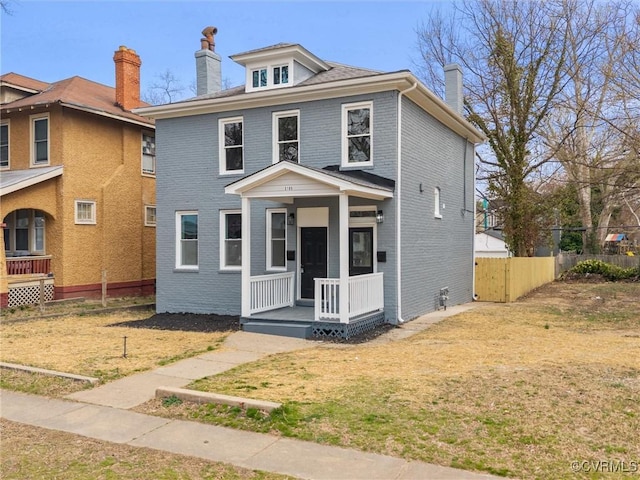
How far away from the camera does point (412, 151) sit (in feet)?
44.9

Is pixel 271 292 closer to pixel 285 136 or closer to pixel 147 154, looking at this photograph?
pixel 285 136

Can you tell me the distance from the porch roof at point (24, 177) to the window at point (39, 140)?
0.44 m

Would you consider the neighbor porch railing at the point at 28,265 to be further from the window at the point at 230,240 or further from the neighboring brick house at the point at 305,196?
the window at the point at 230,240

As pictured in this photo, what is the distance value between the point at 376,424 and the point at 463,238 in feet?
45.0

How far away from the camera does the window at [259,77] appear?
14625 mm

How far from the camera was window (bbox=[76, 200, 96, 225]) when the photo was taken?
18275mm

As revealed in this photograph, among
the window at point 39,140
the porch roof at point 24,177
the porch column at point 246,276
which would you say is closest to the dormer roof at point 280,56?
the porch column at point 246,276

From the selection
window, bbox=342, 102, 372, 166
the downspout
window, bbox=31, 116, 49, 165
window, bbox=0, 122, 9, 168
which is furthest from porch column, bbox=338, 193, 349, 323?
window, bbox=0, 122, 9, 168

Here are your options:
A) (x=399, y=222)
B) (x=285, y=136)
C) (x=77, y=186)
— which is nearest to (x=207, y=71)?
(x=285, y=136)

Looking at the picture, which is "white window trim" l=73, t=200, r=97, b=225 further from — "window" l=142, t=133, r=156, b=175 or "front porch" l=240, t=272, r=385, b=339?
"front porch" l=240, t=272, r=385, b=339

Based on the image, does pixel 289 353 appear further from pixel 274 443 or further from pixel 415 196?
pixel 415 196

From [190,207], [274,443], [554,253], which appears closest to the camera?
[274,443]

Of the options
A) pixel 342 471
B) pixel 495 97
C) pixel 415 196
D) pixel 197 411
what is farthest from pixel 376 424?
pixel 495 97

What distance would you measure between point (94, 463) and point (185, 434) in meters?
0.94
